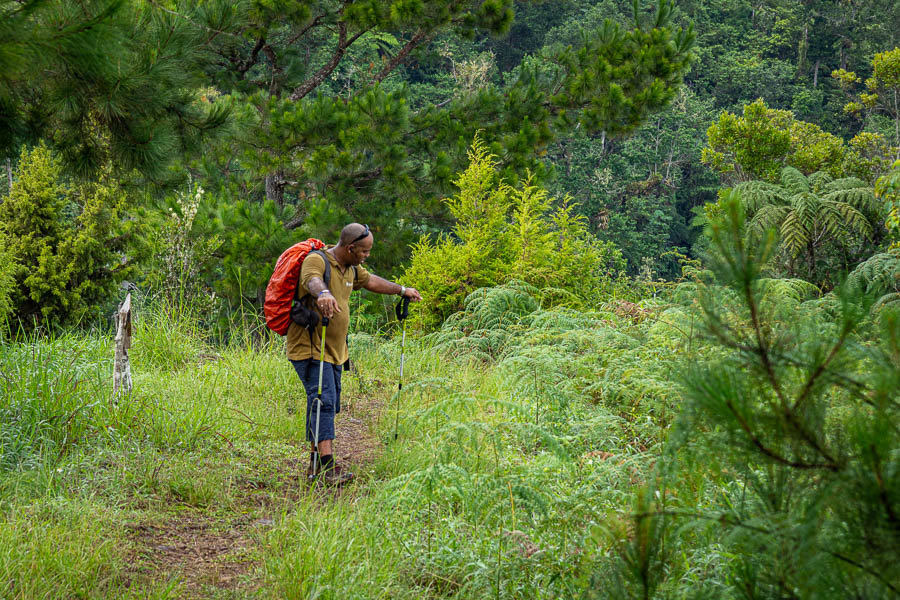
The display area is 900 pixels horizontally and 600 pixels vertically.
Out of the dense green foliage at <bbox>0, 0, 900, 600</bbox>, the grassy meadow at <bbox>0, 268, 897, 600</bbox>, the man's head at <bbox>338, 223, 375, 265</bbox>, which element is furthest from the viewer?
the man's head at <bbox>338, 223, 375, 265</bbox>

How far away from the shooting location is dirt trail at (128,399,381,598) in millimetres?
3094

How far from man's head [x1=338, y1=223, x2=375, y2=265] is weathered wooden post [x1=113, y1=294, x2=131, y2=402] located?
5.07 feet

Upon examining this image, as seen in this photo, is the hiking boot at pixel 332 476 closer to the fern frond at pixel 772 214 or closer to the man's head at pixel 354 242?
the man's head at pixel 354 242

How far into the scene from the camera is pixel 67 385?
4.80 meters

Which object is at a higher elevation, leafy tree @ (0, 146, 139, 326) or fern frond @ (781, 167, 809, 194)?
fern frond @ (781, 167, 809, 194)

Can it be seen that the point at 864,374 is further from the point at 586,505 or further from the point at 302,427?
the point at 302,427

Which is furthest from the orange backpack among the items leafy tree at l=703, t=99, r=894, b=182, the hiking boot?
leafy tree at l=703, t=99, r=894, b=182

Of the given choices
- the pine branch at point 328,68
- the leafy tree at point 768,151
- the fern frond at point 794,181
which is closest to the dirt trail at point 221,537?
the pine branch at point 328,68

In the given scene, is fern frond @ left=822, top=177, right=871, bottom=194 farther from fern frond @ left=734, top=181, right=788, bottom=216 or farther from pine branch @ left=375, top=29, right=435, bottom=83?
pine branch @ left=375, top=29, right=435, bottom=83

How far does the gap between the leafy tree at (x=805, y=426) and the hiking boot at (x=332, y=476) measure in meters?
2.97

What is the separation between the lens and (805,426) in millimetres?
1375

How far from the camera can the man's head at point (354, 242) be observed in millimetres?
4473

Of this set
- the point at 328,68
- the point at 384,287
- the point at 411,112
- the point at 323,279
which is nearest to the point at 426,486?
the point at 323,279

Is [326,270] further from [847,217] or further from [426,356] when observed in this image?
[847,217]
